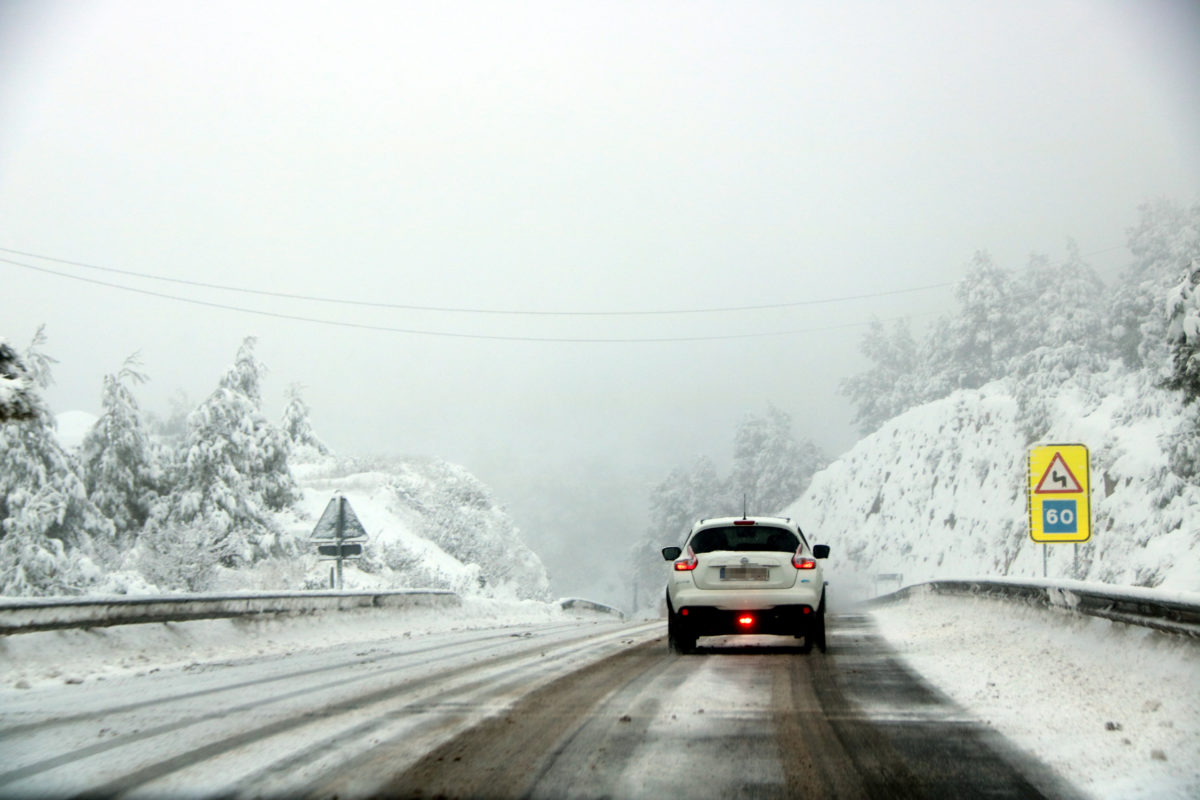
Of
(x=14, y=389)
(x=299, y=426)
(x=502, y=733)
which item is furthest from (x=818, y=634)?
(x=299, y=426)

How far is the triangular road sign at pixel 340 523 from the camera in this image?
21938 mm

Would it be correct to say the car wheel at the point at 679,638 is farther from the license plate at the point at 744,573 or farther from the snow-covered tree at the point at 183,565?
the snow-covered tree at the point at 183,565

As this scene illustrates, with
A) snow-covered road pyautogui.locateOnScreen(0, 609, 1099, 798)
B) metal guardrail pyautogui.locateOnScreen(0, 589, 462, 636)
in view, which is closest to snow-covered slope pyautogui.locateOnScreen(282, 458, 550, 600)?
metal guardrail pyautogui.locateOnScreen(0, 589, 462, 636)

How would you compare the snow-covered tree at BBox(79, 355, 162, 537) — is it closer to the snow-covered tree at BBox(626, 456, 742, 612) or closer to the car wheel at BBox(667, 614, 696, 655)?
the car wheel at BBox(667, 614, 696, 655)

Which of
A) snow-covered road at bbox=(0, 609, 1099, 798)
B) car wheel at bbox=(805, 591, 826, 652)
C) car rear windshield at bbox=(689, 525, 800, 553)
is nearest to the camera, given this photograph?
snow-covered road at bbox=(0, 609, 1099, 798)

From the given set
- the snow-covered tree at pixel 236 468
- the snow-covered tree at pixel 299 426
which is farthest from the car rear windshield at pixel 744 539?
the snow-covered tree at pixel 299 426

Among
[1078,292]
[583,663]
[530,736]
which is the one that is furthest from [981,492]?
[530,736]

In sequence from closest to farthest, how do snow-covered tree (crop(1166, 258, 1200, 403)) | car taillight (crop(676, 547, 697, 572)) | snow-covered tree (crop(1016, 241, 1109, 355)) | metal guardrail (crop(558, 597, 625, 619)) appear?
car taillight (crop(676, 547, 697, 572)) < snow-covered tree (crop(1166, 258, 1200, 403)) < metal guardrail (crop(558, 597, 625, 619)) < snow-covered tree (crop(1016, 241, 1109, 355))

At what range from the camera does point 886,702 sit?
316 inches

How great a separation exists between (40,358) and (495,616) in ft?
77.9

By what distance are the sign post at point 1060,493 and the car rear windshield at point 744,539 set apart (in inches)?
186

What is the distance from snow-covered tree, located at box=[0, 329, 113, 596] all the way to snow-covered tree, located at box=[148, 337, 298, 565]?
4927mm

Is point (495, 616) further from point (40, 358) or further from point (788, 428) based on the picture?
point (788, 428)

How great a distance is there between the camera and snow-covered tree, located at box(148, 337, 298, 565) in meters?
48.2
